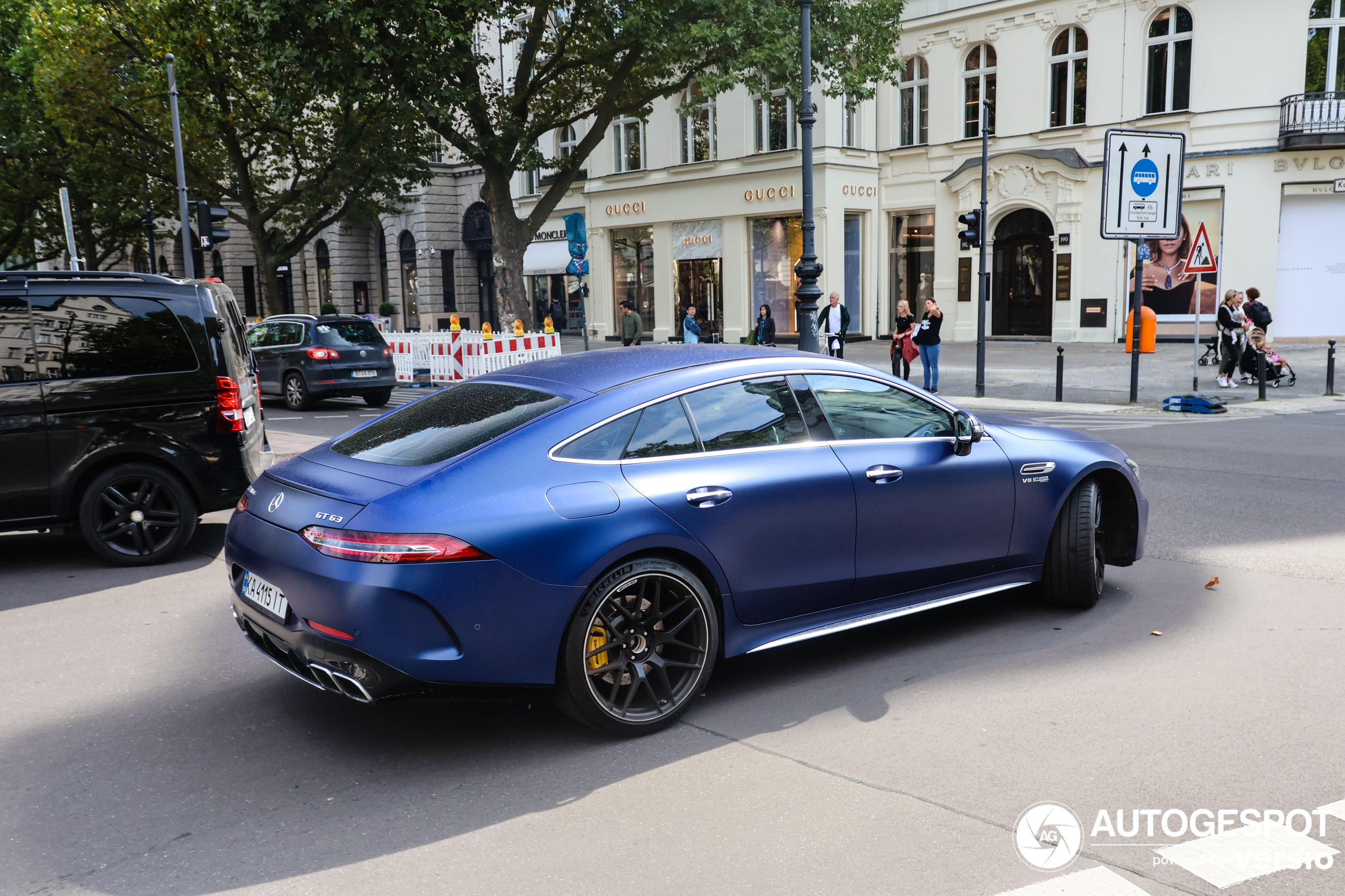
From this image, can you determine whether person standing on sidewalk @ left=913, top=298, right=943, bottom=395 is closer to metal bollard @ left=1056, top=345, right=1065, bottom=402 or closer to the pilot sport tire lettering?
metal bollard @ left=1056, top=345, right=1065, bottom=402

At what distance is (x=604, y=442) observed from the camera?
423 cm

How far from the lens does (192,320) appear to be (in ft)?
23.8

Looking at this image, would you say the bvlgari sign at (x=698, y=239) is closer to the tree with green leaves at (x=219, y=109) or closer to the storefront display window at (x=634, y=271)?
the storefront display window at (x=634, y=271)

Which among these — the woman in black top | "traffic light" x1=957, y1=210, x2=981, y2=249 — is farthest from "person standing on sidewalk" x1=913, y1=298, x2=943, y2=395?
"traffic light" x1=957, y1=210, x2=981, y2=249

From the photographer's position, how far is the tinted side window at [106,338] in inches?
271

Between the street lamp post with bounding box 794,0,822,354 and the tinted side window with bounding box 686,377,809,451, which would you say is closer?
the tinted side window with bounding box 686,377,809,451

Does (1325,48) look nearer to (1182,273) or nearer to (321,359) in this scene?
(1182,273)

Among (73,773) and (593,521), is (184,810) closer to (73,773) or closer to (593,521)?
(73,773)

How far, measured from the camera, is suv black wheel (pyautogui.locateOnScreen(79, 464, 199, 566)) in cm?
710

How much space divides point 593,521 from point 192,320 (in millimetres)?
4542

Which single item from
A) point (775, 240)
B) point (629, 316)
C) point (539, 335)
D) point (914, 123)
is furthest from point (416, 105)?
point (914, 123)

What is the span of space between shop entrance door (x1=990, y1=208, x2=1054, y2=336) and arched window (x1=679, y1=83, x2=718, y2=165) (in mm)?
9219

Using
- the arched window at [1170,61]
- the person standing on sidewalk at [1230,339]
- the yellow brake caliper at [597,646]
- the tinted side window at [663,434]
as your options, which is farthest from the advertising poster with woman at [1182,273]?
the yellow brake caliper at [597,646]

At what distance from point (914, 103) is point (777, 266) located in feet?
20.1
